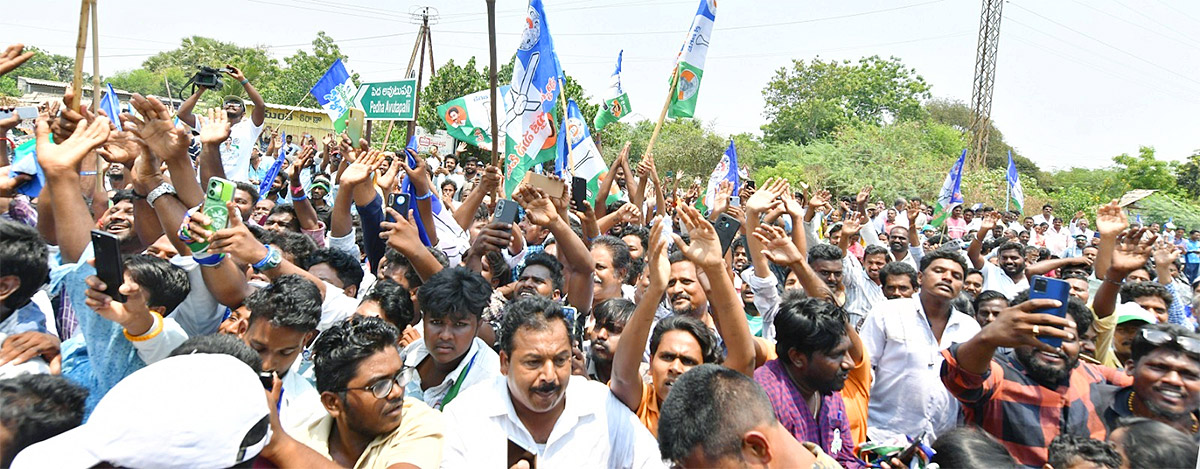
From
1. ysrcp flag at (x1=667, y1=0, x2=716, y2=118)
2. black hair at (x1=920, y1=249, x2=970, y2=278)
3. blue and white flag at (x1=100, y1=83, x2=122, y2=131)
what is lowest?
black hair at (x1=920, y1=249, x2=970, y2=278)

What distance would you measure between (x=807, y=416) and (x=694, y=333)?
53 cm

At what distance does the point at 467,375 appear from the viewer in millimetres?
3107

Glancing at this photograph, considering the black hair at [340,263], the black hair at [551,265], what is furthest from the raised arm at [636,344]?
the black hair at [340,263]

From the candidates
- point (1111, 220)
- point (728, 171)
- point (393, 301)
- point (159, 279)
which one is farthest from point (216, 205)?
point (728, 171)

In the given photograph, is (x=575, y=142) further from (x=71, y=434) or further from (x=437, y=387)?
(x=71, y=434)

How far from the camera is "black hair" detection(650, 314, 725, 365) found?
2.96m

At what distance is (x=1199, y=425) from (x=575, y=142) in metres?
5.43

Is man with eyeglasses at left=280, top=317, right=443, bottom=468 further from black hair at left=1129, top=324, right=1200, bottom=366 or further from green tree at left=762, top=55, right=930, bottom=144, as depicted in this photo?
green tree at left=762, top=55, right=930, bottom=144

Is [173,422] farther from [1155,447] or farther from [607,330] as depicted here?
[1155,447]

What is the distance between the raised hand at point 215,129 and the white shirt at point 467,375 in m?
2.41

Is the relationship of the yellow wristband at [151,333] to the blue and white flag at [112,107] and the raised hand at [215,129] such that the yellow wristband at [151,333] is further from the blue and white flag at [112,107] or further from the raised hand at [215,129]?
the blue and white flag at [112,107]

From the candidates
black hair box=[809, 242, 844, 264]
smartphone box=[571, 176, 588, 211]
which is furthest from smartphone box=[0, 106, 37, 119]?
black hair box=[809, 242, 844, 264]

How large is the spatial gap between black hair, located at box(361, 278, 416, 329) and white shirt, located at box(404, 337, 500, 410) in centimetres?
21

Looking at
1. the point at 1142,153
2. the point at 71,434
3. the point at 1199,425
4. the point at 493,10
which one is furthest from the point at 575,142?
the point at 1142,153
